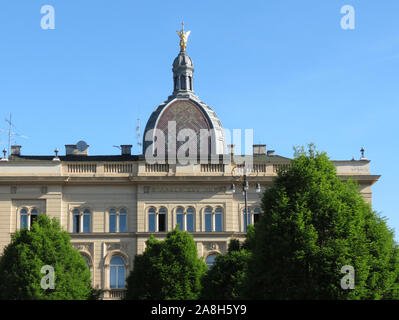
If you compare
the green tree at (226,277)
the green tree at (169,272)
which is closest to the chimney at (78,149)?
the green tree at (169,272)

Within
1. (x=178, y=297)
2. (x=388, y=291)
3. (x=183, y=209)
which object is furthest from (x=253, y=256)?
(x=183, y=209)

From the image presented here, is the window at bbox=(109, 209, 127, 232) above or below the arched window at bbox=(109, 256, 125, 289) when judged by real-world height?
above

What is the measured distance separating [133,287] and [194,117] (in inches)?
1010

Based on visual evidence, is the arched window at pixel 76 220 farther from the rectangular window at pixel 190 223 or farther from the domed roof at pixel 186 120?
the rectangular window at pixel 190 223

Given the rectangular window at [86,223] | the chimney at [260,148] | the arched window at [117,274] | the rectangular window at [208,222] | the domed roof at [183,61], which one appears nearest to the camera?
the arched window at [117,274]

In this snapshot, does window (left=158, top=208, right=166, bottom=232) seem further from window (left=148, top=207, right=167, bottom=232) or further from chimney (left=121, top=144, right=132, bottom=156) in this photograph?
chimney (left=121, top=144, right=132, bottom=156)

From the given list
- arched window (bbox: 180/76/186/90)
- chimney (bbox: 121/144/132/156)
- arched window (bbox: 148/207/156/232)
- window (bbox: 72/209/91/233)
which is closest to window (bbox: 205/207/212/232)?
arched window (bbox: 148/207/156/232)

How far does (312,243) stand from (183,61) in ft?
145

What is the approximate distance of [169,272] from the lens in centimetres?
5350

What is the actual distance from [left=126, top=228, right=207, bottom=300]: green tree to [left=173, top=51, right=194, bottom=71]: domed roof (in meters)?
30.3

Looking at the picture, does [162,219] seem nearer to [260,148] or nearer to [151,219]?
[151,219]

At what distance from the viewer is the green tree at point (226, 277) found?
49438mm

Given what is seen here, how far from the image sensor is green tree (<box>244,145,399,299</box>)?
4012cm

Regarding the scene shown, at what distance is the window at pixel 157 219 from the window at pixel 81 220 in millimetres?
5603
